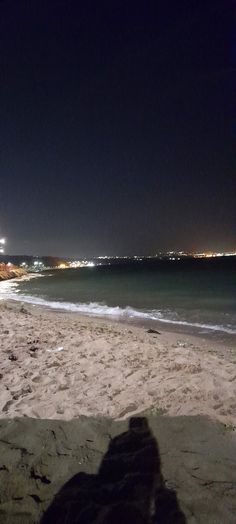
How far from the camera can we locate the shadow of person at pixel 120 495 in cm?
318

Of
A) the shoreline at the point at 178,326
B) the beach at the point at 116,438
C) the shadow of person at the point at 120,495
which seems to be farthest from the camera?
the shoreline at the point at 178,326

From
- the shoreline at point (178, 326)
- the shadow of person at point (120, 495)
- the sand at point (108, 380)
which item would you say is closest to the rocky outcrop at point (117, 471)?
the shadow of person at point (120, 495)

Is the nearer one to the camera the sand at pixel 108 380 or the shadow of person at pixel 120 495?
the shadow of person at pixel 120 495

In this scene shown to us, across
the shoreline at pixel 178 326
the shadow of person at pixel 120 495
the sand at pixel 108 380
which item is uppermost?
the sand at pixel 108 380

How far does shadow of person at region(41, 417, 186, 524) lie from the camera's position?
3.18 metres

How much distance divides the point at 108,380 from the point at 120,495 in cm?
303

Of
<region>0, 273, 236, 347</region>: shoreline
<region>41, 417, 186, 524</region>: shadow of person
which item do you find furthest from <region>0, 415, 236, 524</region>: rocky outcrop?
<region>0, 273, 236, 347</region>: shoreline

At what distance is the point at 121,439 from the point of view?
175 inches

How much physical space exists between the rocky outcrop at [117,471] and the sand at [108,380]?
1.20 ft

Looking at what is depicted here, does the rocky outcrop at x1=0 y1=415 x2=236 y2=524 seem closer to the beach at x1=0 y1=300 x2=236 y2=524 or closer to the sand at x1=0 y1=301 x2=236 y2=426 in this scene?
the beach at x1=0 y1=300 x2=236 y2=524

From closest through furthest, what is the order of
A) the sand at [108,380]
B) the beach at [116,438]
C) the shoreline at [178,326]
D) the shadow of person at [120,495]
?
the shadow of person at [120,495], the beach at [116,438], the sand at [108,380], the shoreline at [178,326]

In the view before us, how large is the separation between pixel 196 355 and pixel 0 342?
18.8ft

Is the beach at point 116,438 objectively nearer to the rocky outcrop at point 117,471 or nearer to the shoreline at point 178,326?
the rocky outcrop at point 117,471

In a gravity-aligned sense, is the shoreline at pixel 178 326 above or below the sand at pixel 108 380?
below
